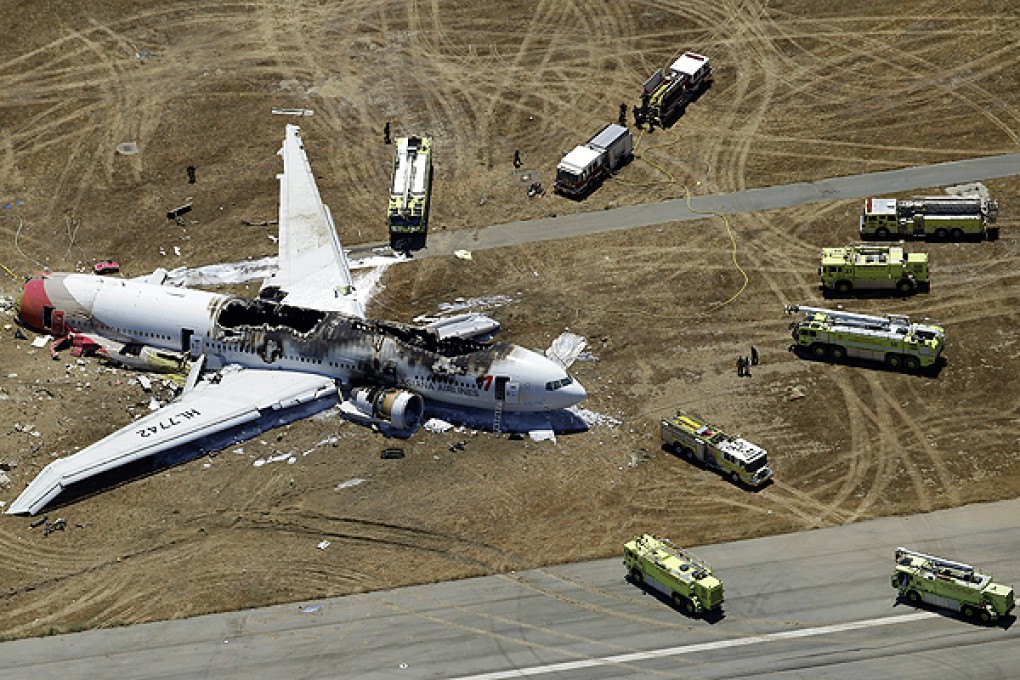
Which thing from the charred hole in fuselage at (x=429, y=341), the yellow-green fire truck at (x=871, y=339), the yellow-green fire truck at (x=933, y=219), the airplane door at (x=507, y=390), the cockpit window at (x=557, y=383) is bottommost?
the airplane door at (x=507, y=390)

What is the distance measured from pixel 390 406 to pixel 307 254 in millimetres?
18354

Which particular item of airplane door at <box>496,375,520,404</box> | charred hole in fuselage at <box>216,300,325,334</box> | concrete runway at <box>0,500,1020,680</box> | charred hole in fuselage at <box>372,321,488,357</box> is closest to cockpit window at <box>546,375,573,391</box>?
airplane door at <box>496,375,520,404</box>

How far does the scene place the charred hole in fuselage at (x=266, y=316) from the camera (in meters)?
91.6

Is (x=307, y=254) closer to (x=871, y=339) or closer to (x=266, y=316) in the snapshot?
(x=266, y=316)

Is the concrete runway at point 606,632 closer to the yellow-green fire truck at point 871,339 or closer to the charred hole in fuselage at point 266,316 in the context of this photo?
the yellow-green fire truck at point 871,339

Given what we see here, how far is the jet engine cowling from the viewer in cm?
8700

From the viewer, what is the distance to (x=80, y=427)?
89500mm

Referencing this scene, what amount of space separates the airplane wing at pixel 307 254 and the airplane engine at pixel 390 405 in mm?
7707

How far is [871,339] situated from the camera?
90.2 meters

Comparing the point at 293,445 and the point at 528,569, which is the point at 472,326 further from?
the point at 528,569

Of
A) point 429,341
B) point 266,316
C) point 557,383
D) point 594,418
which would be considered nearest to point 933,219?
point 594,418

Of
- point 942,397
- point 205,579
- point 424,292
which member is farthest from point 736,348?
point 205,579

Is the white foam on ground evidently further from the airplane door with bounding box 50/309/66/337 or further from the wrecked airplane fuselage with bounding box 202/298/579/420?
the airplane door with bounding box 50/309/66/337

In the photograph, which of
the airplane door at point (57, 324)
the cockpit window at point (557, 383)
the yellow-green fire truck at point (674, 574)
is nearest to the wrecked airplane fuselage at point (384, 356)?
the cockpit window at point (557, 383)
